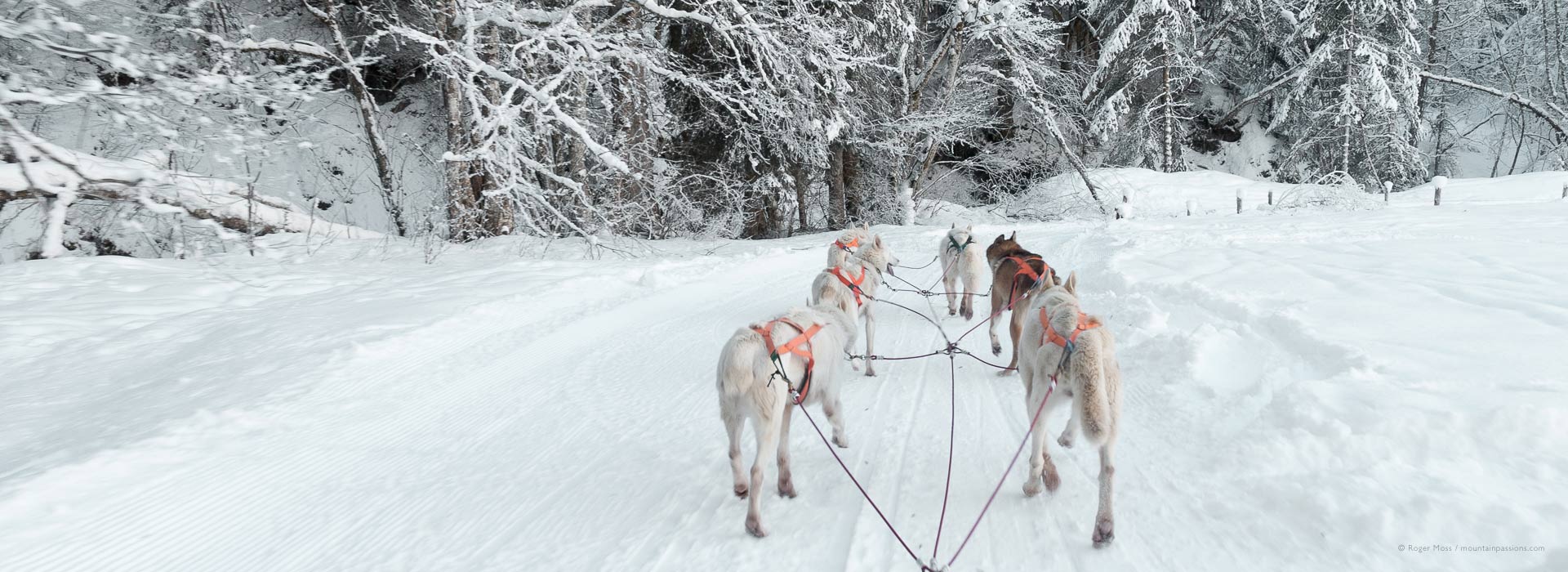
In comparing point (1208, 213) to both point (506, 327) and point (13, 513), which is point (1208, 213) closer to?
point (506, 327)

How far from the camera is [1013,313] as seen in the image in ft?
18.9

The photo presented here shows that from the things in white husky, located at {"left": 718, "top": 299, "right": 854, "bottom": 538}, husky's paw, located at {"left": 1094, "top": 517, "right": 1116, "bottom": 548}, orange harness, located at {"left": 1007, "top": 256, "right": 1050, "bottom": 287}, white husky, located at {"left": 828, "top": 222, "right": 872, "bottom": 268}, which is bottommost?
husky's paw, located at {"left": 1094, "top": 517, "right": 1116, "bottom": 548}

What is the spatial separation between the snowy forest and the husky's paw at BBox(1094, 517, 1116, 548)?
9539mm

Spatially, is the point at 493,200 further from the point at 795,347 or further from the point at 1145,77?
the point at 1145,77

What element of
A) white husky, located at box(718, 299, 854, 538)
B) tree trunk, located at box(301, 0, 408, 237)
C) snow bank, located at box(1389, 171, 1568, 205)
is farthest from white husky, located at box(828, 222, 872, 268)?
snow bank, located at box(1389, 171, 1568, 205)

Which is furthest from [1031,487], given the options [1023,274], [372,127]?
[372,127]

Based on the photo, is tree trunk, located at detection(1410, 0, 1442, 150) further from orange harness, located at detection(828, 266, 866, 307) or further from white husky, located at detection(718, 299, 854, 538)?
white husky, located at detection(718, 299, 854, 538)

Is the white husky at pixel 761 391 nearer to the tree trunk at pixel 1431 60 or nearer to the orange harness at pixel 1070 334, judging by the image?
the orange harness at pixel 1070 334

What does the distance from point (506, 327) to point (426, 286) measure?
2.21m

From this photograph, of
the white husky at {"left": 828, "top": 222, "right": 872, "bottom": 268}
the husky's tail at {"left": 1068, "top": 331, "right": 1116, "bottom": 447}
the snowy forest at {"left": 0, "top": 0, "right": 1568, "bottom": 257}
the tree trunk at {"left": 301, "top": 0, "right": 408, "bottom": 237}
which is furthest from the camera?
the tree trunk at {"left": 301, "top": 0, "right": 408, "bottom": 237}

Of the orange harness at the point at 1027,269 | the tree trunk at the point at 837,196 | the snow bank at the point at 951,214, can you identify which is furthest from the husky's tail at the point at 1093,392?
the snow bank at the point at 951,214

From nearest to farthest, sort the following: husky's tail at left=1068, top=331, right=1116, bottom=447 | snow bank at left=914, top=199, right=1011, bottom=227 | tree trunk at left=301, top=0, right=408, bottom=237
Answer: husky's tail at left=1068, top=331, right=1116, bottom=447 < tree trunk at left=301, top=0, right=408, bottom=237 < snow bank at left=914, top=199, right=1011, bottom=227

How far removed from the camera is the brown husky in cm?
561

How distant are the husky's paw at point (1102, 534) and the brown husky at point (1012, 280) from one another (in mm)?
2301
